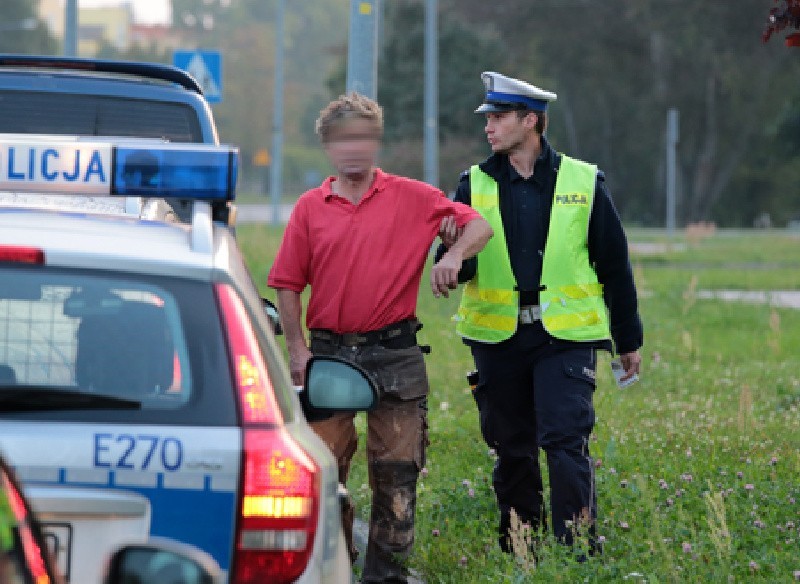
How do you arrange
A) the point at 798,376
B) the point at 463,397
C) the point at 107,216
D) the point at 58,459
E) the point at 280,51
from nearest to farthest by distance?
the point at 58,459, the point at 107,216, the point at 463,397, the point at 798,376, the point at 280,51

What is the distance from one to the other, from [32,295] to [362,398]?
978mm

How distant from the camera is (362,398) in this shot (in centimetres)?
397

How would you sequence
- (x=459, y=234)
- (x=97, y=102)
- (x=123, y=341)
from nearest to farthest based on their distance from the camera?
1. (x=123, y=341)
2. (x=459, y=234)
3. (x=97, y=102)

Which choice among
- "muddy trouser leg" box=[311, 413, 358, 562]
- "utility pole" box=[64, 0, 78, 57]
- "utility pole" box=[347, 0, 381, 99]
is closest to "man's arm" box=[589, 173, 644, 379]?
"muddy trouser leg" box=[311, 413, 358, 562]

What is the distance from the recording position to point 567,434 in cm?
589

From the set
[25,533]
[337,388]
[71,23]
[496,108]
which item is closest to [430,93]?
[71,23]

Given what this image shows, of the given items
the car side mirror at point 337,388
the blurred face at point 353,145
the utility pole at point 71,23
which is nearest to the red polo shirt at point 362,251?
the blurred face at point 353,145

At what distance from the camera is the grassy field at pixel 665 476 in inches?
224

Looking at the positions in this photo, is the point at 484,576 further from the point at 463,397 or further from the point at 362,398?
the point at 463,397

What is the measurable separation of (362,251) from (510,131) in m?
0.86

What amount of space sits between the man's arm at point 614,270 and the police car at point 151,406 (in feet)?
9.14

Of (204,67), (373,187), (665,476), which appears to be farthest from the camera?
(204,67)

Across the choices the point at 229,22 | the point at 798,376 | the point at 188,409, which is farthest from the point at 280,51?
the point at 229,22

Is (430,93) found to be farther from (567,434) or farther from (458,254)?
(458,254)
